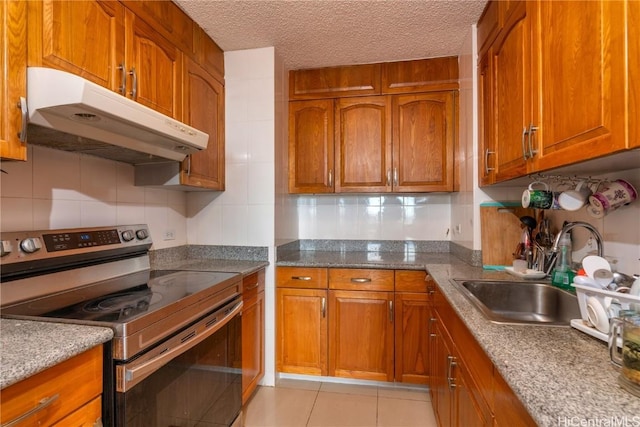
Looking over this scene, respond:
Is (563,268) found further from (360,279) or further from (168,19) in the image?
(168,19)

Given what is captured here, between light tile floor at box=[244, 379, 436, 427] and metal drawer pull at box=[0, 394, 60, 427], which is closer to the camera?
metal drawer pull at box=[0, 394, 60, 427]

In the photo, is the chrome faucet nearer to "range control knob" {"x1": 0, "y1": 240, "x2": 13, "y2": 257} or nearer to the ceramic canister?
the ceramic canister

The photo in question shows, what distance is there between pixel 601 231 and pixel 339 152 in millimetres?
1626

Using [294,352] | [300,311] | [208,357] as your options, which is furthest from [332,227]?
[208,357]

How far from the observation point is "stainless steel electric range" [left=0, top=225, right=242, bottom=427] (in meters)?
0.97

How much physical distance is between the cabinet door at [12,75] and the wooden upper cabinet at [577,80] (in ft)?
5.44

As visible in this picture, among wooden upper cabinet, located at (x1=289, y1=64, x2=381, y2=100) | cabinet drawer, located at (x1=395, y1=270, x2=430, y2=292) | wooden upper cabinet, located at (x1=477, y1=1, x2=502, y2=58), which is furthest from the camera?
wooden upper cabinet, located at (x1=289, y1=64, x2=381, y2=100)

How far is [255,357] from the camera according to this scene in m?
1.98

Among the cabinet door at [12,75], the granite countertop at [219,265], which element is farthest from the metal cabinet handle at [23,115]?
the granite countertop at [219,265]

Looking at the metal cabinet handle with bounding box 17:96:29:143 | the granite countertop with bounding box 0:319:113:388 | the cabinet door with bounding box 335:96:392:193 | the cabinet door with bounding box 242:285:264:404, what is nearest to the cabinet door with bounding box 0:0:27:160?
the metal cabinet handle with bounding box 17:96:29:143

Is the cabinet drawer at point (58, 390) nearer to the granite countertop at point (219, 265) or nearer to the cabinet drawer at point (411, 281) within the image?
the granite countertop at point (219, 265)

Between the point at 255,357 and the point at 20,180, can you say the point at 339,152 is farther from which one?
the point at 20,180

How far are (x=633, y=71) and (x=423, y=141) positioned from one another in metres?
1.63

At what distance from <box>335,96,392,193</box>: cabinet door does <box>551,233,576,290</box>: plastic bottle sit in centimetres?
117
